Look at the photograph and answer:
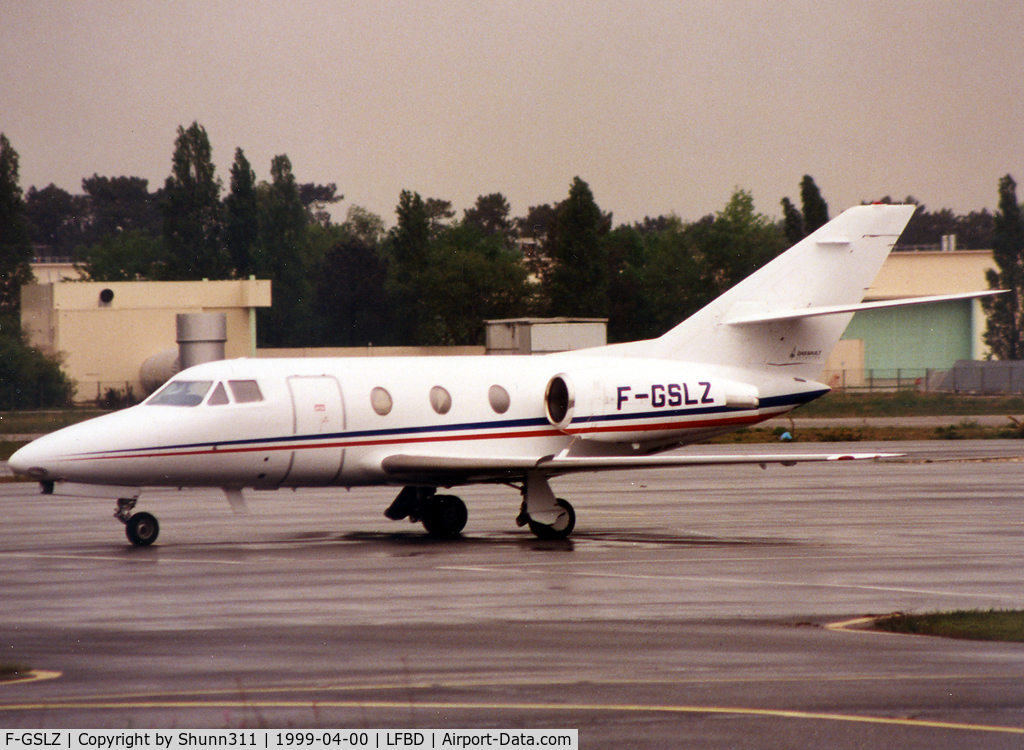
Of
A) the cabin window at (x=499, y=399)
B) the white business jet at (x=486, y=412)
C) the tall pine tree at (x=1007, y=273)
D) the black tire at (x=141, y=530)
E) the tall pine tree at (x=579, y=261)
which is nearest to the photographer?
the white business jet at (x=486, y=412)

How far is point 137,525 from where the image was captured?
18.6 metres

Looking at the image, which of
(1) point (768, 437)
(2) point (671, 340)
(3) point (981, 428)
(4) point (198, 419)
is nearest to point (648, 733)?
(4) point (198, 419)

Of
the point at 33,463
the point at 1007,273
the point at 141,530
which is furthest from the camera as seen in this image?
the point at 1007,273

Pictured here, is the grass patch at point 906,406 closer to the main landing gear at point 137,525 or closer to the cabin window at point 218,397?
the cabin window at point 218,397

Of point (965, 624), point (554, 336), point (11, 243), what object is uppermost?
point (11, 243)

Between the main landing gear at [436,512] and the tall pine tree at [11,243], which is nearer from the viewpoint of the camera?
the main landing gear at [436,512]

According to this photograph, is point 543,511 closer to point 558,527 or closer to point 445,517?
point 558,527

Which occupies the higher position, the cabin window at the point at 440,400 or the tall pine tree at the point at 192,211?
the tall pine tree at the point at 192,211

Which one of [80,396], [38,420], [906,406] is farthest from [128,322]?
[906,406]

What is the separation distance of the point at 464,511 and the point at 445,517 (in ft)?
1.32

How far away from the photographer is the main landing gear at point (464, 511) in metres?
19.5

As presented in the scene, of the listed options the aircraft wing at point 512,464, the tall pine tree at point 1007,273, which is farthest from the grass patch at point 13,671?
the tall pine tree at point 1007,273

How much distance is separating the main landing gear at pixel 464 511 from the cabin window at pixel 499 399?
1.33 m

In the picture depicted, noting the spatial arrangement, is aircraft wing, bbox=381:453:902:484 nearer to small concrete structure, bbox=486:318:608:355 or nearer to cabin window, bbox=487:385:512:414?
cabin window, bbox=487:385:512:414
